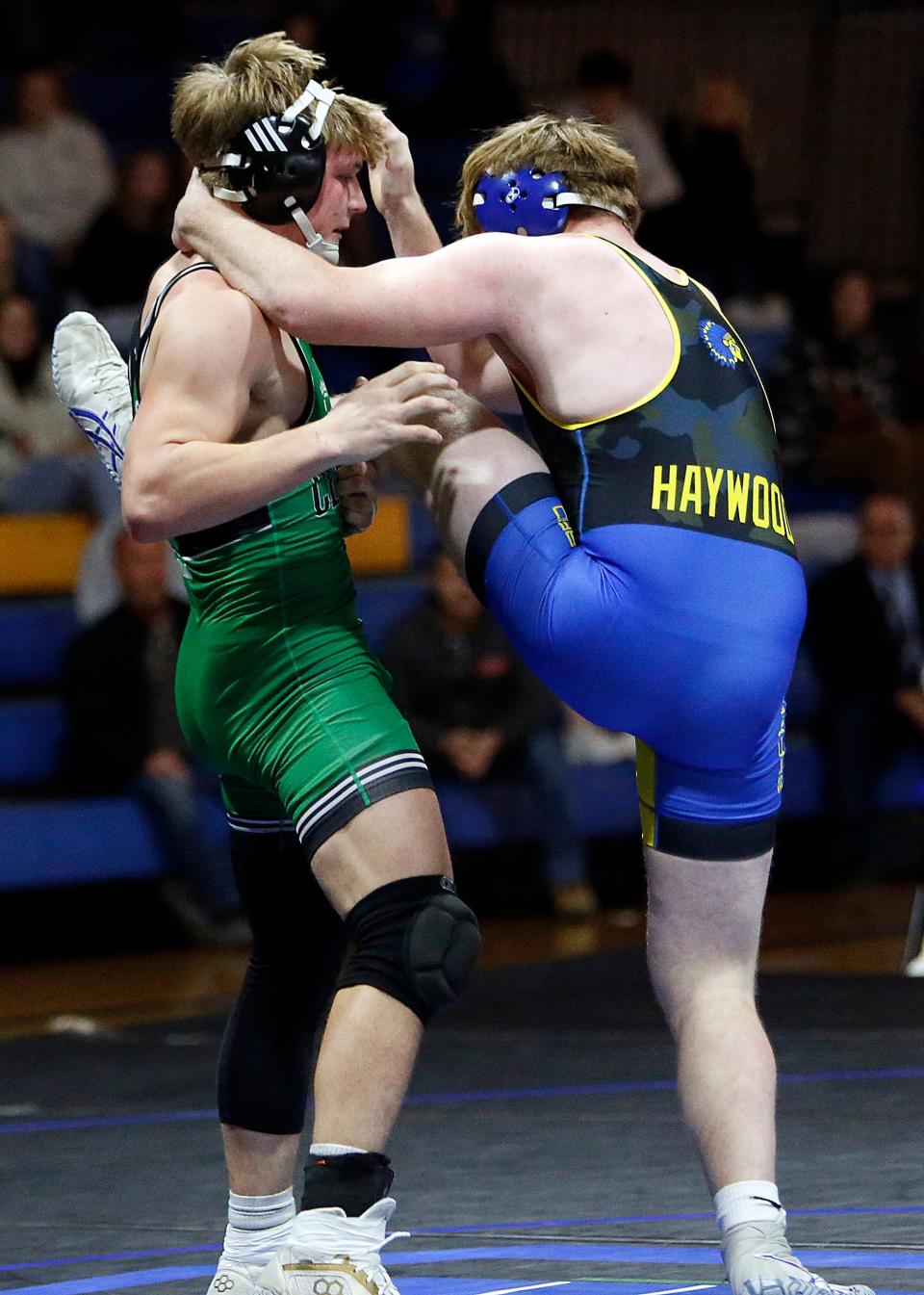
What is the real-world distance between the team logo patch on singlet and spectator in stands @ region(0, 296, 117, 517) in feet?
16.4

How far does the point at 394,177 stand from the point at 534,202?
12.9 inches

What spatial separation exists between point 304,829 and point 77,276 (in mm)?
6246

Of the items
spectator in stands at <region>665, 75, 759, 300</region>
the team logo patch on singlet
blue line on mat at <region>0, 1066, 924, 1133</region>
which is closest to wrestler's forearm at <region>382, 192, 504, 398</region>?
the team logo patch on singlet

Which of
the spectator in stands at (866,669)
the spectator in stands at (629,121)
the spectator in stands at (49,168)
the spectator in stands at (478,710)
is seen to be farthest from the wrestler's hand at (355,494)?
the spectator in stands at (629,121)

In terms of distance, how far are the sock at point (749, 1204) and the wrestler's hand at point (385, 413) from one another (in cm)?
103

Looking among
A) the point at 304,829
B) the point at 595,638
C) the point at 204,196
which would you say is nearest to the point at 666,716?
the point at 595,638

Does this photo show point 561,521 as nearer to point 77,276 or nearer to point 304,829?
point 304,829

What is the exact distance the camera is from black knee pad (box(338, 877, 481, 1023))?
3.02 m

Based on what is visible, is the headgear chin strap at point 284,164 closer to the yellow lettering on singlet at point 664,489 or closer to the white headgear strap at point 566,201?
the white headgear strap at point 566,201

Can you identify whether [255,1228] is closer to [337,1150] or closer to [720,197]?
[337,1150]

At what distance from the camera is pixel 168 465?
3.05 metres

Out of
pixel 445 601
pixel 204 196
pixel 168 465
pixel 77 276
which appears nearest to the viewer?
pixel 168 465

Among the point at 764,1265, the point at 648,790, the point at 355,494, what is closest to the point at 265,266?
the point at 355,494

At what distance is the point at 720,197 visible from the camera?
10.6m
